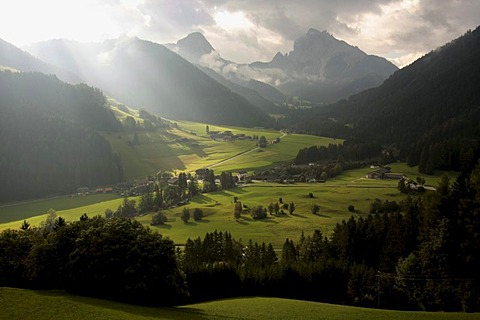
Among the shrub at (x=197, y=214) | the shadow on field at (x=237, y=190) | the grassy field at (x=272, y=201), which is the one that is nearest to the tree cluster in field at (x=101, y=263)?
the grassy field at (x=272, y=201)

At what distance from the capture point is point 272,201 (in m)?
129

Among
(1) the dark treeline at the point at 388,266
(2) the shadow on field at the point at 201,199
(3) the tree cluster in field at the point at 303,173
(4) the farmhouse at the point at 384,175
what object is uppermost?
(3) the tree cluster in field at the point at 303,173

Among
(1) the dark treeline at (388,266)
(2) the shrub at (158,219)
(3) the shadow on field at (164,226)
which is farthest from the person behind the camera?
(2) the shrub at (158,219)

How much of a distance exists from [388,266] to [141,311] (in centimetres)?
4489

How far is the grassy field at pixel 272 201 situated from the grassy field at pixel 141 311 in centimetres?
4772

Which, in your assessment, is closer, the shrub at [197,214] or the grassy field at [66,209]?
the shrub at [197,214]

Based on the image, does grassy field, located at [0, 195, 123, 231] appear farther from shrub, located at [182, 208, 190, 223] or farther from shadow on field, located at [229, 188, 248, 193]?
shadow on field, located at [229, 188, 248, 193]

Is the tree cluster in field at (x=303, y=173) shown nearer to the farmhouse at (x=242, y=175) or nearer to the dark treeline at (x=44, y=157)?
the farmhouse at (x=242, y=175)

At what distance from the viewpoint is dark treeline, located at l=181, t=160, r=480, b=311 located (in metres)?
51.0

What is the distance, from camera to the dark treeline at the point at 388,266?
51031mm

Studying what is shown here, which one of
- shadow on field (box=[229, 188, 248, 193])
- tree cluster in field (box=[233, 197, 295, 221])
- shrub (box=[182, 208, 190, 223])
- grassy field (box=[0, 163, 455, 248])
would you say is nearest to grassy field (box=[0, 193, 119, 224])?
grassy field (box=[0, 163, 455, 248])

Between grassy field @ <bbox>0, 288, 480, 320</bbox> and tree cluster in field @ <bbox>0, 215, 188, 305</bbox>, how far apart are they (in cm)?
405

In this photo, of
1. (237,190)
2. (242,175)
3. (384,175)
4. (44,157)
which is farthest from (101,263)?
(44,157)

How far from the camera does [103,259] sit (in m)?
41.1
